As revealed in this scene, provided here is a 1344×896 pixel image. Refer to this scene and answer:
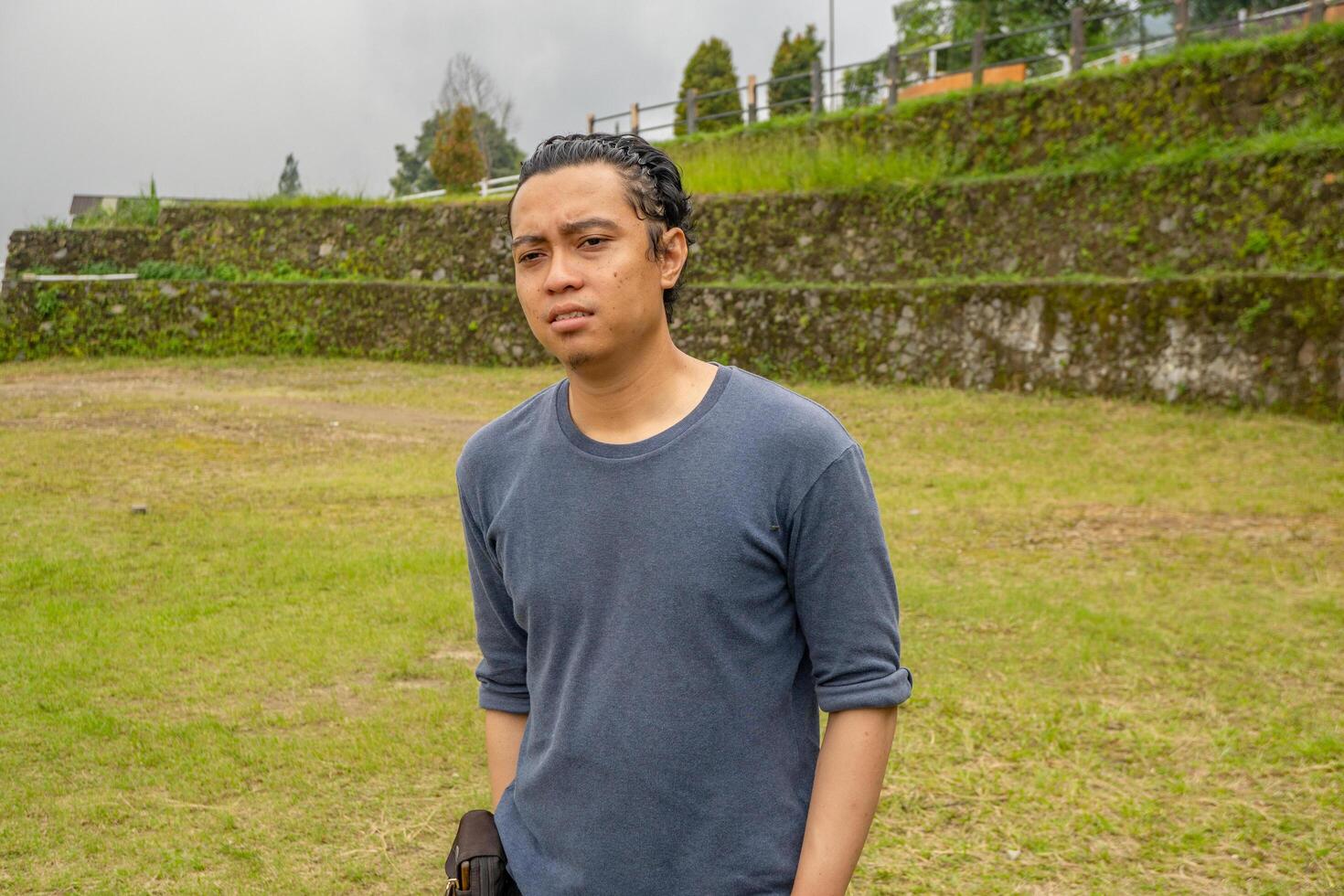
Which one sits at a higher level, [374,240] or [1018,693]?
[374,240]

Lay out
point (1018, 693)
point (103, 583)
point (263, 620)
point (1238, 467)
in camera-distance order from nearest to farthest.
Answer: point (1018, 693) → point (263, 620) → point (103, 583) → point (1238, 467)

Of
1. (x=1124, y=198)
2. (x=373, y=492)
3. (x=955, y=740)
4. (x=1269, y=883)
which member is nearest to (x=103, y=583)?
(x=373, y=492)

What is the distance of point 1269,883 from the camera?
134 inches

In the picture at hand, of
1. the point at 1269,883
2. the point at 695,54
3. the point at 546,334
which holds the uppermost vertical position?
Answer: the point at 695,54

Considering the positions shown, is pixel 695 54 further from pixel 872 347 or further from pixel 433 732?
pixel 433 732

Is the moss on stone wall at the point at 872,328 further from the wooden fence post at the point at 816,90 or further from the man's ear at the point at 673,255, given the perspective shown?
the man's ear at the point at 673,255

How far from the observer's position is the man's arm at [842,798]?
143 centimetres

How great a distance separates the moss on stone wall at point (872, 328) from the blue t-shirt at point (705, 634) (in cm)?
1071

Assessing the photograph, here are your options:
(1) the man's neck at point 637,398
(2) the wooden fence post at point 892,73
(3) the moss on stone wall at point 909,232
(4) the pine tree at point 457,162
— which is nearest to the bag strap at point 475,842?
(1) the man's neck at point 637,398

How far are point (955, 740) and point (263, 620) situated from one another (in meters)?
3.08

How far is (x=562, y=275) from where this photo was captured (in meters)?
1.50

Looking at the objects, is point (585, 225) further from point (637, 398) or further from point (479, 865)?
point (479, 865)

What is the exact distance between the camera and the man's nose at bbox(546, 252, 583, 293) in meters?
1.50

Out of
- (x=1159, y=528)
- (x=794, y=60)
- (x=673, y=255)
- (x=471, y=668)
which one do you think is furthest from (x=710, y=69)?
(x=673, y=255)
